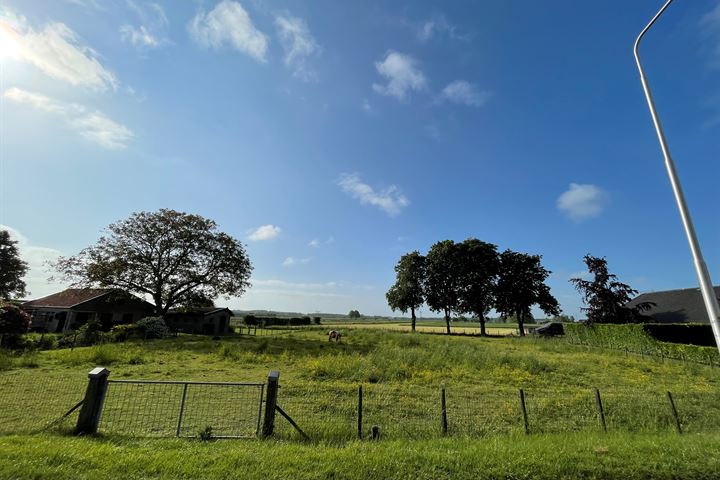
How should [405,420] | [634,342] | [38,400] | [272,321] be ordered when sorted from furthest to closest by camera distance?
1. [272,321]
2. [634,342]
3. [38,400]
4. [405,420]

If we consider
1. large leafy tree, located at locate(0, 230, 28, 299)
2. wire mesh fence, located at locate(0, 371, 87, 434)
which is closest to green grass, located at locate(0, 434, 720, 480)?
wire mesh fence, located at locate(0, 371, 87, 434)

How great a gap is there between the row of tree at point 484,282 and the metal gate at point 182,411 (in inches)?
1883

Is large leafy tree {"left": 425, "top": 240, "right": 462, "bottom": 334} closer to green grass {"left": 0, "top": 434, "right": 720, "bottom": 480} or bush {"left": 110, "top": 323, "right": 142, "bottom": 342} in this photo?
bush {"left": 110, "top": 323, "right": 142, "bottom": 342}

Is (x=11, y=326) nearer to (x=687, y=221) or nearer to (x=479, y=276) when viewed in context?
(x=687, y=221)

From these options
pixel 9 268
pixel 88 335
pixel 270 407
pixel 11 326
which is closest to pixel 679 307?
pixel 270 407

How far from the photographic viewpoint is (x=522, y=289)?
2111 inches

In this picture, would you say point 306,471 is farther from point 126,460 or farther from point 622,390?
point 622,390

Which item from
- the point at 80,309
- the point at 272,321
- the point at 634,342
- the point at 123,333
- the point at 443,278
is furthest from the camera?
the point at 272,321

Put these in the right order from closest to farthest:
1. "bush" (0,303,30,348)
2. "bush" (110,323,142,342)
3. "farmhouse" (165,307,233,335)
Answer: "bush" (0,303,30,348), "bush" (110,323,142,342), "farmhouse" (165,307,233,335)

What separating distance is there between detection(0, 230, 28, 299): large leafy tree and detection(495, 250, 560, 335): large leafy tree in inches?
2931

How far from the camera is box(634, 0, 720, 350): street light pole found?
19.8ft

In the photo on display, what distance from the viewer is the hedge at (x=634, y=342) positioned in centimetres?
2203

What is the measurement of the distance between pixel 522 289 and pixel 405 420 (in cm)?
5109

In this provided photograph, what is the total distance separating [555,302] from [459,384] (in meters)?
47.9
